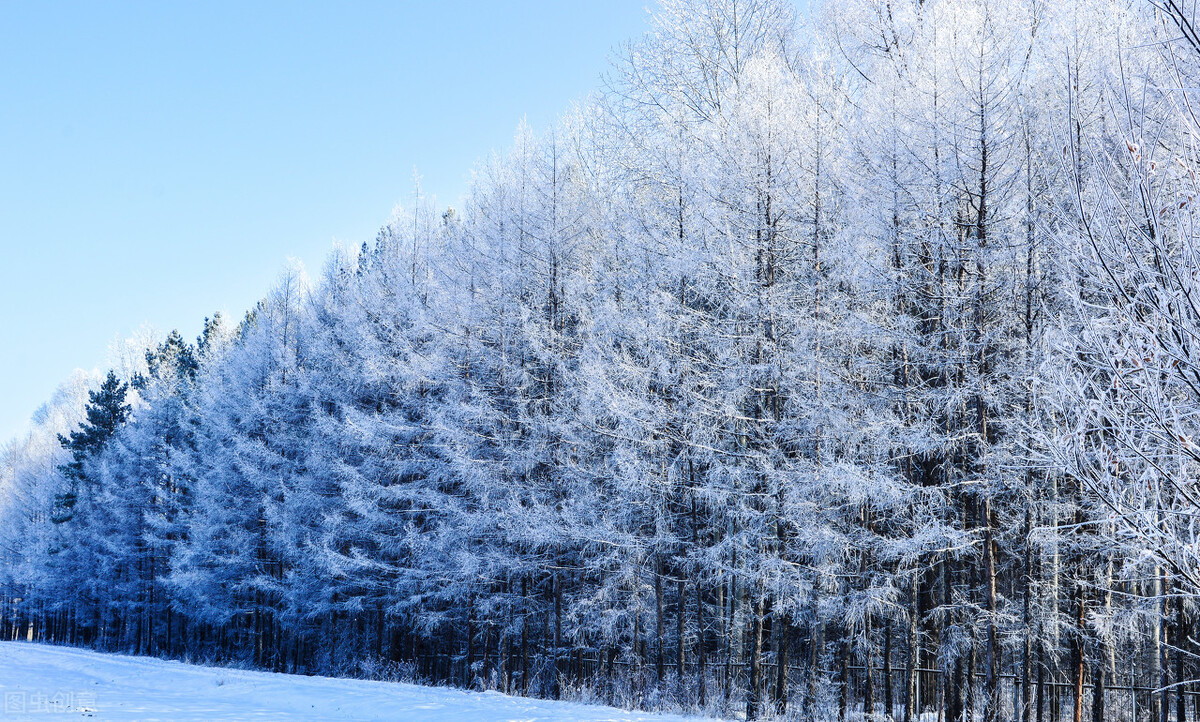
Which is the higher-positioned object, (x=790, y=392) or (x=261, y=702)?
(x=790, y=392)

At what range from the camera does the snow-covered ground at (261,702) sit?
36.5 ft

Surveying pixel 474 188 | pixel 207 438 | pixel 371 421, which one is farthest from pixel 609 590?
pixel 207 438

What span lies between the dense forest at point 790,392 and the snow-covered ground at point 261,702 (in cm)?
248

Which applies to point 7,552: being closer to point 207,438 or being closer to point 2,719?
point 207,438

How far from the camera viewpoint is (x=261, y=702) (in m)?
13.2

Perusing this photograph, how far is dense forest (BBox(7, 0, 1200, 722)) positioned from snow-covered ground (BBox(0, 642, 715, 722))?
8.14 ft

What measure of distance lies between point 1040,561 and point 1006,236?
4.83 m

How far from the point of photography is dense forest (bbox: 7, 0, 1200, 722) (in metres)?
10.4

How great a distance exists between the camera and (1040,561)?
1224 cm

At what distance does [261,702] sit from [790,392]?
990cm

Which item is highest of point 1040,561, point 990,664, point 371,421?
point 371,421

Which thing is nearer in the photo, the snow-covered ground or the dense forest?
the dense forest

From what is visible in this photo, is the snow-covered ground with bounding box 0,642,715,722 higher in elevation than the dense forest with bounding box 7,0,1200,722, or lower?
lower

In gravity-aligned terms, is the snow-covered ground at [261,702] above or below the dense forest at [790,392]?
below
